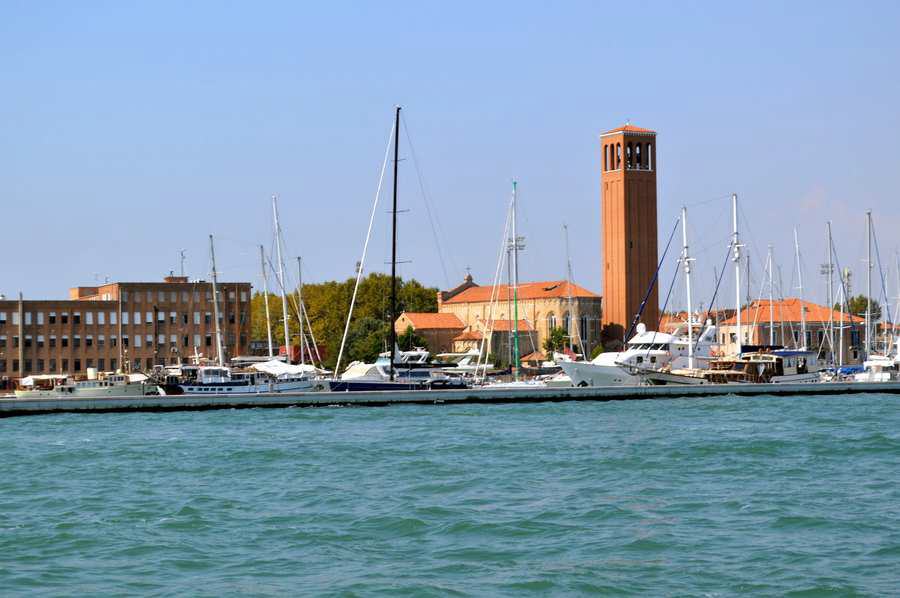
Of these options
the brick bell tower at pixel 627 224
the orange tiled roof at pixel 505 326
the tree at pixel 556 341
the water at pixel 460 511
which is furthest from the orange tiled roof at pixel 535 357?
the water at pixel 460 511

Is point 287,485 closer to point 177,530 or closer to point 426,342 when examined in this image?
point 177,530

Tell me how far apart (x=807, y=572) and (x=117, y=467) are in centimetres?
2163

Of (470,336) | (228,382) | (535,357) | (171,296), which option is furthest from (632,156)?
(228,382)

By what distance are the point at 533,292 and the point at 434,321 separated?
1140cm

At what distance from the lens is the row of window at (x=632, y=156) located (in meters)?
128

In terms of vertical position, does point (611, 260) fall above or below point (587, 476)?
above

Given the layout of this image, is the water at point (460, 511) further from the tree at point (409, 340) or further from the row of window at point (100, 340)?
the tree at point (409, 340)

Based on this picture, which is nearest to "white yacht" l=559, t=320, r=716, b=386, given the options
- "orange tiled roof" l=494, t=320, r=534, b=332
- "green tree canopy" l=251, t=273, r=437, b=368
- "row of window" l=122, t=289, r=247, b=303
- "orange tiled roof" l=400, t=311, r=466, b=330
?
"green tree canopy" l=251, t=273, r=437, b=368

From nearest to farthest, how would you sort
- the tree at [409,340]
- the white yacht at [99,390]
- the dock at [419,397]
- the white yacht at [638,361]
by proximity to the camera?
1. the dock at [419,397]
2. the white yacht at [99,390]
3. the white yacht at [638,361]
4. the tree at [409,340]

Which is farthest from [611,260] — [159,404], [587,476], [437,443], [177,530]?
[177,530]

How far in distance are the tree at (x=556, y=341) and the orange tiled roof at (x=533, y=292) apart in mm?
3743

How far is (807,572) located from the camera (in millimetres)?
19516

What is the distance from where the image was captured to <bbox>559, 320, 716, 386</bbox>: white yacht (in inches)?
2665

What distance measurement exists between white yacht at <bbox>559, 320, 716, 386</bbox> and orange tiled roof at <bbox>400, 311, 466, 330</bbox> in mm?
66846
